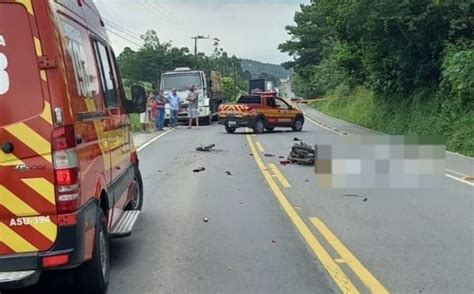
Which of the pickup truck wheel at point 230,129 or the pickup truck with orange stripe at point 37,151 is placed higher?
the pickup truck with orange stripe at point 37,151

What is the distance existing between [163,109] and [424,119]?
40.2ft

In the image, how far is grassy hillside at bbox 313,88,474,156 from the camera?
1981 centimetres

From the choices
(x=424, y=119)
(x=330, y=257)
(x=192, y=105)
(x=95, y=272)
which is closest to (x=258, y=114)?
(x=192, y=105)

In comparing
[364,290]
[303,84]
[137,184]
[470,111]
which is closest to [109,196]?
[364,290]

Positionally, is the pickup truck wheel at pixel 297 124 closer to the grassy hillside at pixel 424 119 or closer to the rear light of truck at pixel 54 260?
the grassy hillside at pixel 424 119

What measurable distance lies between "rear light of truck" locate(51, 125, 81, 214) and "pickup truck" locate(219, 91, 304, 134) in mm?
23481

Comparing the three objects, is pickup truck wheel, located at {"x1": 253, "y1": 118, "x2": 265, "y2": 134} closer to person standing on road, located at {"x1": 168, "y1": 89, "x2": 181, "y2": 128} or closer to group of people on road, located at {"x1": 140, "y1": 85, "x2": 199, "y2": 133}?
group of people on road, located at {"x1": 140, "y1": 85, "x2": 199, "y2": 133}

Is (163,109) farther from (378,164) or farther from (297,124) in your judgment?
(378,164)

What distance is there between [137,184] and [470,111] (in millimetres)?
13843

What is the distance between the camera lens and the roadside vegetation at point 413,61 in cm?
2039

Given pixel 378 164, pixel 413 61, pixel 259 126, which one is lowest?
pixel 259 126

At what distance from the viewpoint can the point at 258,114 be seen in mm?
28438

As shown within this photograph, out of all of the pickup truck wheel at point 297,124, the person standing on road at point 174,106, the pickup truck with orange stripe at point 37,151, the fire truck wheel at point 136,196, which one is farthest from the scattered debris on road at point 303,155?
the person standing on road at point 174,106

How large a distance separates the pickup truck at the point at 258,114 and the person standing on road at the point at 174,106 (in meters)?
4.05
